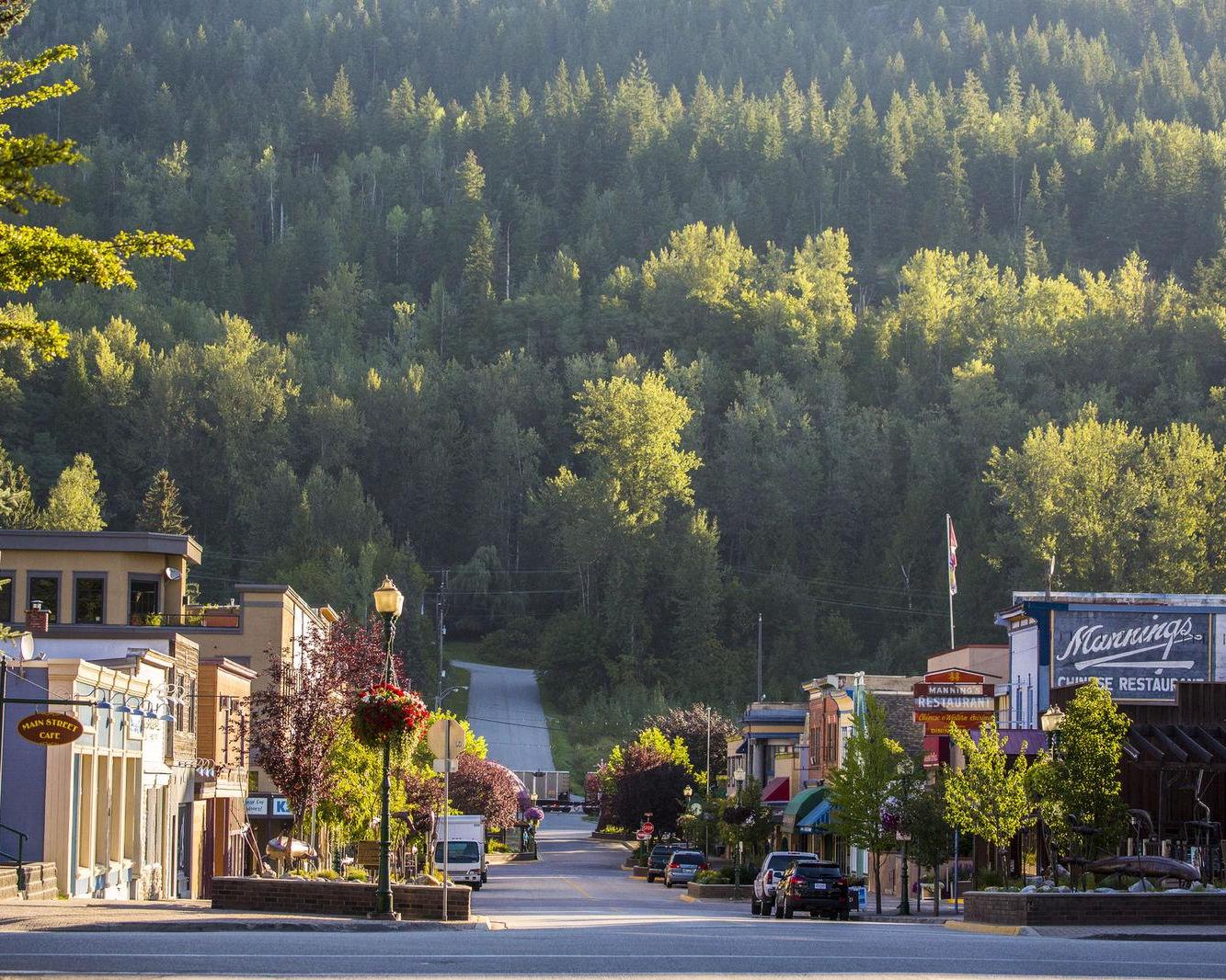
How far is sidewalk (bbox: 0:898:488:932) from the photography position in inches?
929

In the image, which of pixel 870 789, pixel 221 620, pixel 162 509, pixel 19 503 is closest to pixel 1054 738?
pixel 870 789

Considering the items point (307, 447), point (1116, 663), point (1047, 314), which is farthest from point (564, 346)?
point (1116, 663)

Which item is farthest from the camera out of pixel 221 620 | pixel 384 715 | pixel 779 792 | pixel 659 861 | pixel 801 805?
pixel 779 792

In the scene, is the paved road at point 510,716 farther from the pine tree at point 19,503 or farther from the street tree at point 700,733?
the pine tree at point 19,503

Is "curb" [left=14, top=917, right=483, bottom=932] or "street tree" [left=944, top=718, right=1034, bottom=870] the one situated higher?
"street tree" [left=944, top=718, right=1034, bottom=870]

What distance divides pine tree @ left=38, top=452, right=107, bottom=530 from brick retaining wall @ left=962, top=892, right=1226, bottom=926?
9697 centimetres

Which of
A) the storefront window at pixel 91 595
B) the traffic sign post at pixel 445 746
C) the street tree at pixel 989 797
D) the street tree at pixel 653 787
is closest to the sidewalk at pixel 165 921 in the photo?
the traffic sign post at pixel 445 746

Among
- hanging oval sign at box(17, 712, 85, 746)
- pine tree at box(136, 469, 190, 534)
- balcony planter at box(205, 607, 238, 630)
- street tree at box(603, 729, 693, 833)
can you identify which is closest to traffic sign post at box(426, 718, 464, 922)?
hanging oval sign at box(17, 712, 85, 746)

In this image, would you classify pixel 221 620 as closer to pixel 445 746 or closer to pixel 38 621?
pixel 38 621

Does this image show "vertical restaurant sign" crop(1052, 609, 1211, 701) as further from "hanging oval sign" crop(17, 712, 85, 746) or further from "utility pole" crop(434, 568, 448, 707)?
"utility pole" crop(434, 568, 448, 707)

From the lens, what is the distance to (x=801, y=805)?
240ft

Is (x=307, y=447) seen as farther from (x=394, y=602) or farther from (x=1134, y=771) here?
(x=394, y=602)

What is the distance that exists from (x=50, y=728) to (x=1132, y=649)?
30.2m

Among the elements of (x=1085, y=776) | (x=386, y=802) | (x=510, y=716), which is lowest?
(x=386, y=802)
